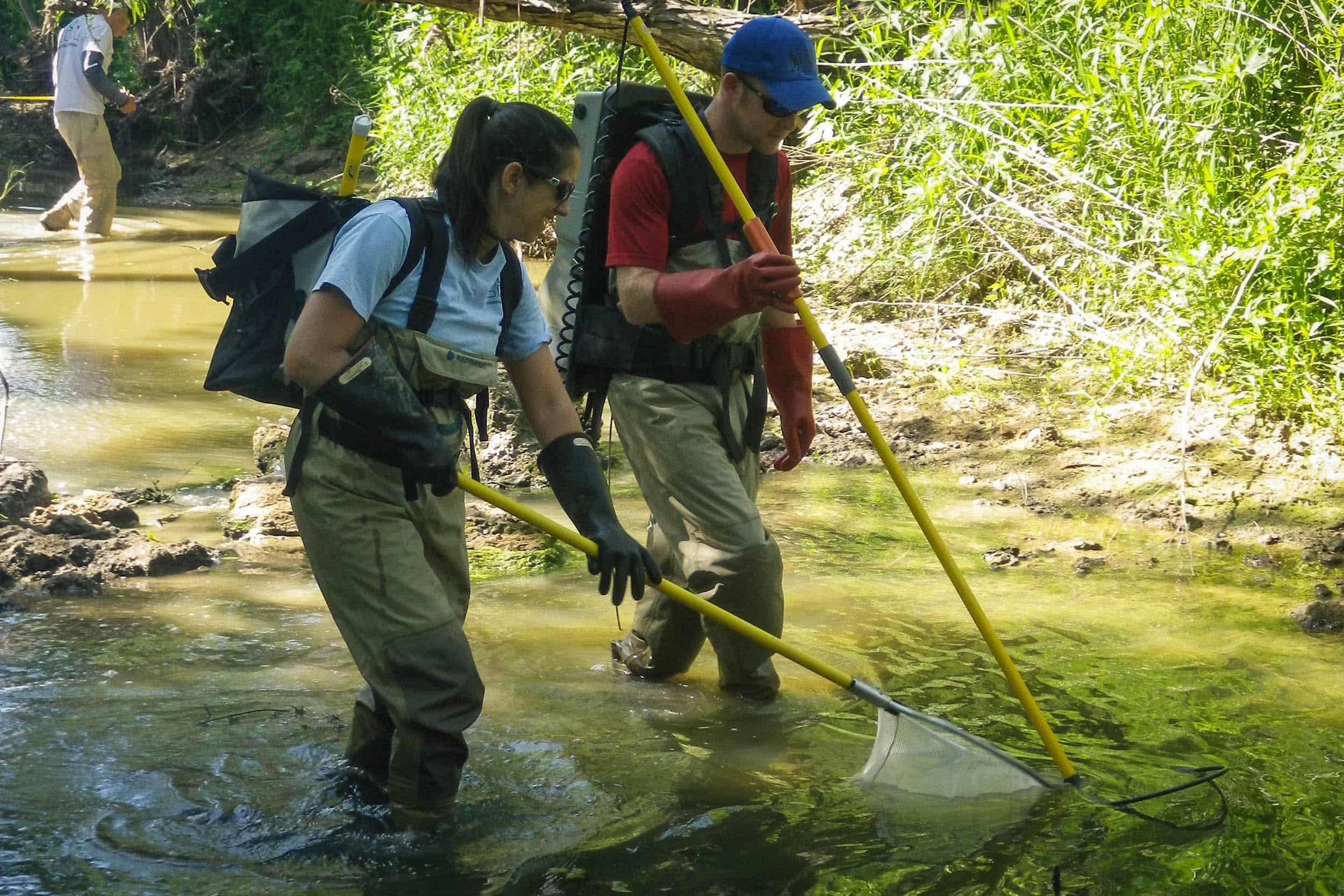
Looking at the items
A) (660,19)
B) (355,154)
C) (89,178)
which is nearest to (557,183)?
(355,154)

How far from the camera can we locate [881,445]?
3.51 metres

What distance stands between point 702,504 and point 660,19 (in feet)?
21.6

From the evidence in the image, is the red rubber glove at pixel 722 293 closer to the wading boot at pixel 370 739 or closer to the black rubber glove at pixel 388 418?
the black rubber glove at pixel 388 418

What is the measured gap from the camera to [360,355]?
9.04 feet

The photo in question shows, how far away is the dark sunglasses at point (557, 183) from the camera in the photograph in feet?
9.46

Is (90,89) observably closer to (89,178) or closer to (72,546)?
(89,178)

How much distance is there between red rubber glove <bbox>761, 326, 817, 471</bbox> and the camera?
4043mm

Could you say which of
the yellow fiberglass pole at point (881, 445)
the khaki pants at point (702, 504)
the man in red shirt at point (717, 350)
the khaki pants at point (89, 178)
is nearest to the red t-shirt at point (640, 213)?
the man in red shirt at point (717, 350)

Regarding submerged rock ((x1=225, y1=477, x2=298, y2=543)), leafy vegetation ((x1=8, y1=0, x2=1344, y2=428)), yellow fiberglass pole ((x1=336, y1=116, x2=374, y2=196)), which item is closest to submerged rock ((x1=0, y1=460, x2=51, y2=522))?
submerged rock ((x1=225, y1=477, x2=298, y2=543))

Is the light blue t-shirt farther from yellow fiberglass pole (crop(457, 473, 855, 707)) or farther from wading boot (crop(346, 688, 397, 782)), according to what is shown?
wading boot (crop(346, 688, 397, 782))

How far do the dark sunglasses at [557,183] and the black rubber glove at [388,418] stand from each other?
481 mm

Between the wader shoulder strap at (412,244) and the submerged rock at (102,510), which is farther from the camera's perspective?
the submerged rock at (102,510)

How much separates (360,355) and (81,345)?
22.7ft

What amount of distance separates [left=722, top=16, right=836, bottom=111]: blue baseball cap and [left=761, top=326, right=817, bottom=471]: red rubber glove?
736 mm
